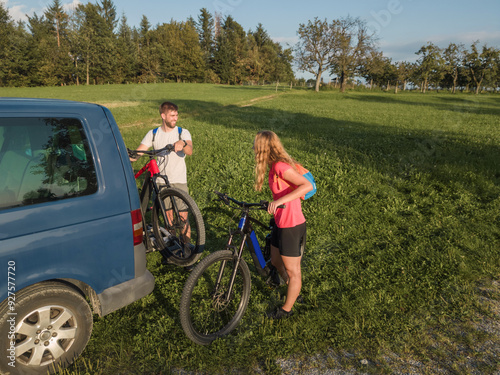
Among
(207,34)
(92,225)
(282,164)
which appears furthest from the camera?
(207,34)

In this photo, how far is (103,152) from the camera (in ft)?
8.97

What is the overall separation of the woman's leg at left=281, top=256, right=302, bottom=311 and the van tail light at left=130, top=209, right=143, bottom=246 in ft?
4.81

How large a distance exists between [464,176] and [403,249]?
414 cm

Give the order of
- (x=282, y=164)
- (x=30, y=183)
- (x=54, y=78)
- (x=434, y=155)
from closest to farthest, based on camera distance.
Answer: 1. (x=30, y=183)
2. (x=282, y=164)
3. (x=434, y=155)
4. (x=54, y=78)

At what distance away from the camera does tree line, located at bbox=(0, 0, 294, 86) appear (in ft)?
210

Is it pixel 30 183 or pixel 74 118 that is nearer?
pixel 30 183

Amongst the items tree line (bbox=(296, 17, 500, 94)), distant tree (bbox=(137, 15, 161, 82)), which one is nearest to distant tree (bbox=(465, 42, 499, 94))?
tree line (bbox=(296, 17, 500, 94))

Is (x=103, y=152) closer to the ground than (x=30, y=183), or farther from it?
farther from it

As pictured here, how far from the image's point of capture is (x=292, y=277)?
3.44m

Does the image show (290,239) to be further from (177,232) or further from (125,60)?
(125,60)

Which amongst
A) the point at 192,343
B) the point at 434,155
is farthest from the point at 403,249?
the point at 434,155

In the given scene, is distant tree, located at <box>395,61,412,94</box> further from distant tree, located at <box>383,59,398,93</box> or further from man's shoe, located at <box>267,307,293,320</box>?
man's shoe, located at <box>267,307,293,320</box>

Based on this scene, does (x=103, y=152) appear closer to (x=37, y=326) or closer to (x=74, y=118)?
(x=74, y=118)

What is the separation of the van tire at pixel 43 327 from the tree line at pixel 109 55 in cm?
6829
